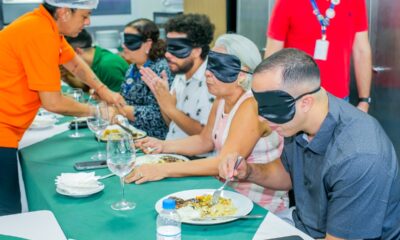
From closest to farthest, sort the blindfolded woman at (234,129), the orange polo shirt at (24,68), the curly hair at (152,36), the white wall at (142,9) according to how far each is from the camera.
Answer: the blindfolded woman at (234,129)
the orange polo shirt at (24,68)
the curly hair at (152,36)
the white wall at (142,9)

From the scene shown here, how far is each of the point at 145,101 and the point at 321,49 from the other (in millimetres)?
1221

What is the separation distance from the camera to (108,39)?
642cm

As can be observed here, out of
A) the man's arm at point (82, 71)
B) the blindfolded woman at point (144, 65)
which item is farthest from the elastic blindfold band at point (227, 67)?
the man's arm at point (82, 71)

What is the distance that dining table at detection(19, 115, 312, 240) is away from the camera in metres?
1.54

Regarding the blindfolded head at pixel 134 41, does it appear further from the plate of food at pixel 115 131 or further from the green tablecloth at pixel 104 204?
the green tablecloth at pixel 104 204

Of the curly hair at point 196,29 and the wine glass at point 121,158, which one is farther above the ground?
the curly hair at point 196,29

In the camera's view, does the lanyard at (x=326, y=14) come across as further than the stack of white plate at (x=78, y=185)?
Yes

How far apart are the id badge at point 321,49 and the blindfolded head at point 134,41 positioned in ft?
3.95

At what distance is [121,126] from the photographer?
2809 mm

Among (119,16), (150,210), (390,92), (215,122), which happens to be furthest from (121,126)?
(119,16)

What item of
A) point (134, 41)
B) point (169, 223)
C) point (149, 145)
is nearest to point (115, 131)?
point (149, 145)

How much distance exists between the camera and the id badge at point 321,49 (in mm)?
2982

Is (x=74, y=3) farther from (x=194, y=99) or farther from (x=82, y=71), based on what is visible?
(x=194, y=99)

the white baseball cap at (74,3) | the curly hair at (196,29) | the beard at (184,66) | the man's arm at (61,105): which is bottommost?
the man's arm at (61,105)
